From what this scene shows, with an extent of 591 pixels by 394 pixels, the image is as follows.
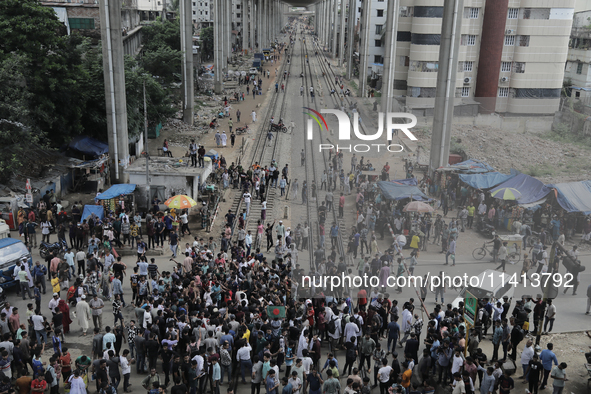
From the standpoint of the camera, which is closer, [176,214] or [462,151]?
[176,214]

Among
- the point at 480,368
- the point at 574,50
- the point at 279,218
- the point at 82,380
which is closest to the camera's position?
the point at 82,380

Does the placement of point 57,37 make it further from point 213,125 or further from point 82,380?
point 82,380

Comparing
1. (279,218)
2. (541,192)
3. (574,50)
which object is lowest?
(279,218)

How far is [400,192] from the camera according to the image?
20.5m

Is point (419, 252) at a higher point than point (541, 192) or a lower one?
lower

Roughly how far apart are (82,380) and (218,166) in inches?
860

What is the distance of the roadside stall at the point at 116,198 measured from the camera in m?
24.1

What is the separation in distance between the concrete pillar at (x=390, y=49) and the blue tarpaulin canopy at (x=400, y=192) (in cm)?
2431

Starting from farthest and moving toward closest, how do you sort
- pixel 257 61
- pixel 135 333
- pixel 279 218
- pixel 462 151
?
pixel 257 61, pixel 462 151, pixel 279 218, pixel 135 333

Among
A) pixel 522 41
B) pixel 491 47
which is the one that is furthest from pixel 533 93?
pixel 491 47

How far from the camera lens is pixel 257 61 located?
79.0 m

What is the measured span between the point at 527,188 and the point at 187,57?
33238 mm

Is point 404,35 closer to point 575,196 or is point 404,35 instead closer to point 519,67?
point 519,67

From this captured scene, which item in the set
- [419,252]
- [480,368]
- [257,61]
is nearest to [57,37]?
[419,252]
